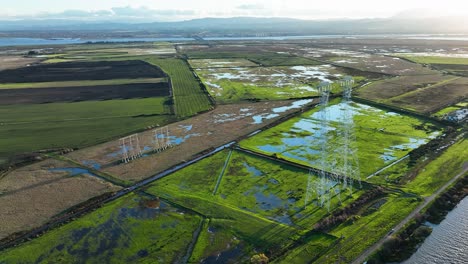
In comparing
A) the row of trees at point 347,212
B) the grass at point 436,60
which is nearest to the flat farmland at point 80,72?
the row of trees at point 347,212

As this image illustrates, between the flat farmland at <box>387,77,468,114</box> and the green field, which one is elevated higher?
the green field

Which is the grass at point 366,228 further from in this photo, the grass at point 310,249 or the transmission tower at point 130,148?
the transmission tower at point 130,148

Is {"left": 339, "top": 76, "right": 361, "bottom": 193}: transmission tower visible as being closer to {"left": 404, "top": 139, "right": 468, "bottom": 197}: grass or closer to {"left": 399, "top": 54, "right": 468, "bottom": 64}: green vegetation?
{"left": 404, "top": 139, "right": 468, "bottom": 197}: grass

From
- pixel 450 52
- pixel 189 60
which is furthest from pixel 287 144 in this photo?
pixel 450 52

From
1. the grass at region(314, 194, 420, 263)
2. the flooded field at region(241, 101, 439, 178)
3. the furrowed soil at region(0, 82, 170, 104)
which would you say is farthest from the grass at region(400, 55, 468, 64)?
the grass at region(314, 194, 420, 263)

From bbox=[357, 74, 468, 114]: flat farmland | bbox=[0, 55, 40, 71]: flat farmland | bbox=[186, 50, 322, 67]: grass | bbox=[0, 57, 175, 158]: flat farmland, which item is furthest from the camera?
bbox=[186, 50, 322, 67]: grass

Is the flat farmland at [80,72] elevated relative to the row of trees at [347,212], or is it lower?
elevated

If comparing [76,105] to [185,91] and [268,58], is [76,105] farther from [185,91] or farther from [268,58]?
[268,58]
